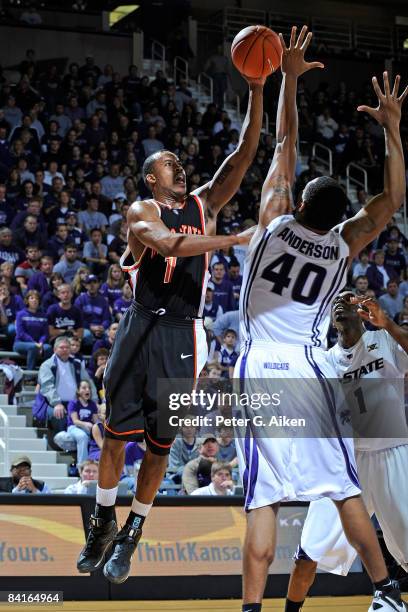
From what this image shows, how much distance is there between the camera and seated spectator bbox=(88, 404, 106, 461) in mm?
11211

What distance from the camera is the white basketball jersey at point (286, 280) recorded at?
5508 millimetres

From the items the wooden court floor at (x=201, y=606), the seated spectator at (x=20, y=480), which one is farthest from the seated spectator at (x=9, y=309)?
the wooden court floor at (x=201, y=606)

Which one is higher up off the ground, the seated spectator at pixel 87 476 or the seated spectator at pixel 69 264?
the seated spectator at pixel 69 264

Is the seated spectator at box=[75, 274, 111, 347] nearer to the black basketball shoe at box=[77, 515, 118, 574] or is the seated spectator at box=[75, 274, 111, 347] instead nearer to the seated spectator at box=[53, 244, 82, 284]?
the seated spectator at box=[53, 244, 82, 284]

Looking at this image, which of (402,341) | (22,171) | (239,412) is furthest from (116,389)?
(22,171)

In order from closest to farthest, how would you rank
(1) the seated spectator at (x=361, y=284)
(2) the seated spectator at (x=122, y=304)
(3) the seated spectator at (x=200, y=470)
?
1. (3) the seated spectator at (x=200, y=470)
2. (2) the seated spectator at (x=122, y=304)
3. (1) the seated spectator at (x=361, y=284)

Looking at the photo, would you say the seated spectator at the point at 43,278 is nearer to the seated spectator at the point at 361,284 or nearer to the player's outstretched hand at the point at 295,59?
the seated spectator at the point at 361,284

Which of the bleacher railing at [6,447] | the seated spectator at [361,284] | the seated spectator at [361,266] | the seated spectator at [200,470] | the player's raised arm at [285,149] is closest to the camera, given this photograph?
the player's raised arm at [285,149]

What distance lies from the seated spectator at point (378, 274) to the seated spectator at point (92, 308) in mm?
5409

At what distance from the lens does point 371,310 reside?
5965 mm

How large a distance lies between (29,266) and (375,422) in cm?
739

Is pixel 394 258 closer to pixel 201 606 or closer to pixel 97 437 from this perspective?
pixel 97 437

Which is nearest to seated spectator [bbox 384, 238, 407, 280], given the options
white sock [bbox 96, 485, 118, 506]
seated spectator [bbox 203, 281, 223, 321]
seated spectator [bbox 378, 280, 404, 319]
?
seated spectator [bbox 378, 280, 404, 319]

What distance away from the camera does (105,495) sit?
6328mm
